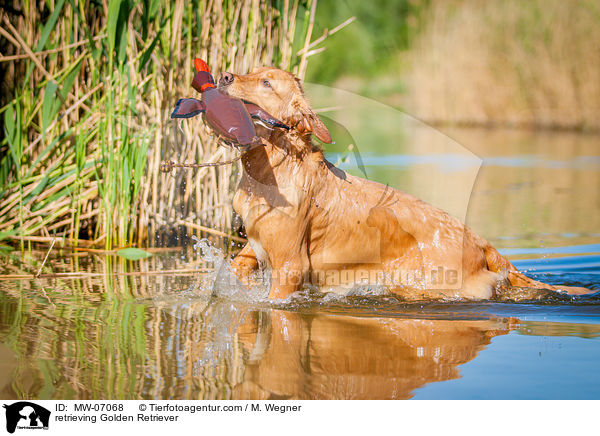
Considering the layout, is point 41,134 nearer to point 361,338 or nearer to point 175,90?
point 175,90

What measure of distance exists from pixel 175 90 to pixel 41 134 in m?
1.10

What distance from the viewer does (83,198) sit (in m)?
6.44

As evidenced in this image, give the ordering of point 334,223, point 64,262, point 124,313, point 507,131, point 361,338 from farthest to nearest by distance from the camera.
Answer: point 507,131 < point 64,262 < point 334,223 < point 124,313 < point 361,338

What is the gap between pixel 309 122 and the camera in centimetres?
442

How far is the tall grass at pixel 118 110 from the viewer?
600 centimetres

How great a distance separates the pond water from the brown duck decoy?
30.8 inches
